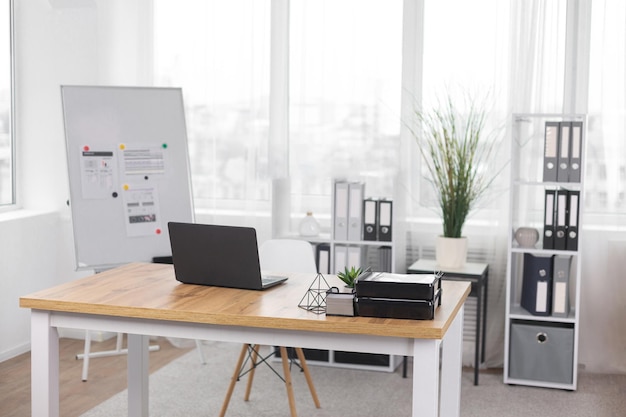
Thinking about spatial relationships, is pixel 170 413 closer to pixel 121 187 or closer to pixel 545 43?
pixel 121 187

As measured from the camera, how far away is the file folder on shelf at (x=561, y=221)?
4.54m

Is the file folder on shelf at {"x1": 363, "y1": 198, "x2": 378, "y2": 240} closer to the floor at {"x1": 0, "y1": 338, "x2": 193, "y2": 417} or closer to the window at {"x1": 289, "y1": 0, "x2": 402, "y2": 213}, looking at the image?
the window at {"x1": 289, "y1": 0, "x2": 402, "y2": 213}

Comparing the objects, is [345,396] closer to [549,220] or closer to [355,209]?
[355,209]

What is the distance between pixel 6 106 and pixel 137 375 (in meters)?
2.49

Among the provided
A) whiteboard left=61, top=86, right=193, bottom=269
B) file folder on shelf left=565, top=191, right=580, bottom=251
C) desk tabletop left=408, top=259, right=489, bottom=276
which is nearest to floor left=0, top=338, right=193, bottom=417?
whiteboard left=61, top=86, right=193, bottom=269

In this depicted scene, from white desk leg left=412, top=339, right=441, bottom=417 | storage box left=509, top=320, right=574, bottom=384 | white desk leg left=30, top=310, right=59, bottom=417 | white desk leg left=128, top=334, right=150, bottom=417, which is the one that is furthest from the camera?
storage box left=509, top=320, right=574, bottom=384

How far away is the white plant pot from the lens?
4727mm

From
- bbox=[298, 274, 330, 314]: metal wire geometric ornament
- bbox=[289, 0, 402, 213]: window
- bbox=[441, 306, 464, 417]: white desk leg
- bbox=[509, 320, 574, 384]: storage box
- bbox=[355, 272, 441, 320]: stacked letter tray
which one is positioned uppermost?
bbox=[289, 0, 402, 213]: window

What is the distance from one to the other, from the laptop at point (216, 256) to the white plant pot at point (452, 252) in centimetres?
181

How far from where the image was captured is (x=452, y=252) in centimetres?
473

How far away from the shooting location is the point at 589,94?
15.8ft

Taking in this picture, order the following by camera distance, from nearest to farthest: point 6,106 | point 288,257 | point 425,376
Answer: point 425,376 → point 288,257 → point 6,106

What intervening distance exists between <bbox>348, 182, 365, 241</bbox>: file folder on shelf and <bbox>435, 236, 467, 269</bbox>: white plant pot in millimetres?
488

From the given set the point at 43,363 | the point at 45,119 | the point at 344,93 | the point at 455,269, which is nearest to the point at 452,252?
the point at 455,269
